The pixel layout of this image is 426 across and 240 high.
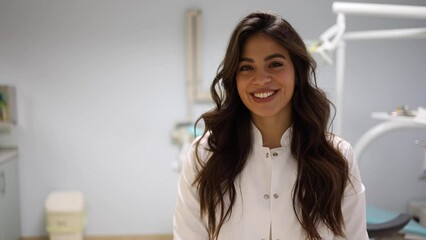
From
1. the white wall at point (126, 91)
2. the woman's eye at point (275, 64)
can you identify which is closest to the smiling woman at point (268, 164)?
the woman's eye at point (275, 64)

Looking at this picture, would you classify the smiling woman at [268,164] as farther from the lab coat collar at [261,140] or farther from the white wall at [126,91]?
the white wall at [126,91]

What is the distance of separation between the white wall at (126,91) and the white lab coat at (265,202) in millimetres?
1747

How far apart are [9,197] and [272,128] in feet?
7.88

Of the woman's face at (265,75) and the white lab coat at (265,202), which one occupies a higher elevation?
the woman's face at (265,75)

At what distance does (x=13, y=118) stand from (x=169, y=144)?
1276mm

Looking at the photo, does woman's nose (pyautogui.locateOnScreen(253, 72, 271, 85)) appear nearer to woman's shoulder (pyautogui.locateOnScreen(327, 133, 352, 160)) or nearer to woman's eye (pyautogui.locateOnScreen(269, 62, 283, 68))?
woman's eye (pyautogui.locateOnScreen(269, 62, 283, 68))

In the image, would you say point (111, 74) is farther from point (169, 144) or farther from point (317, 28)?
point (317, 28)

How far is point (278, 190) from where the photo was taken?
1086 millimetres

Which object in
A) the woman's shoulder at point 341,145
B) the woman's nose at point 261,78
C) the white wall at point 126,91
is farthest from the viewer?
the white wall at point 126,91

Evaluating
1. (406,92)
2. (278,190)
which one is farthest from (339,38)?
(406,92)

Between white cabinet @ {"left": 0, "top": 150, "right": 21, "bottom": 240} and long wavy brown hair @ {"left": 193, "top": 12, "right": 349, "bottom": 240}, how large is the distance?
2.08 meters

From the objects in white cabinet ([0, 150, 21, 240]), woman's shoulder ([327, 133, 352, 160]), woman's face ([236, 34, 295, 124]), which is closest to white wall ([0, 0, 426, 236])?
white cabinet ([0, 150, 21, 240])

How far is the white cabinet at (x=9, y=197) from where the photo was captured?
8.36ft

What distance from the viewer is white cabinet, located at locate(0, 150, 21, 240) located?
2.55 m
